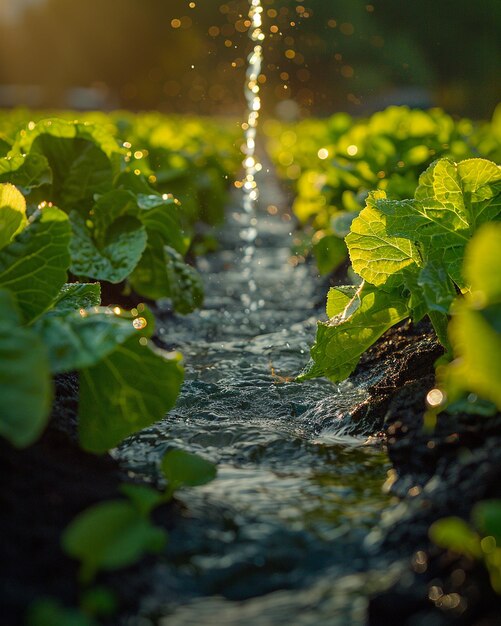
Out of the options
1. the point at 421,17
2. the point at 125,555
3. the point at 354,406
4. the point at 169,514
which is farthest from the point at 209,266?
the point at 421,17

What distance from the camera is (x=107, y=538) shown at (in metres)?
1.45

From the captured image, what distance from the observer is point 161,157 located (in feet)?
20.2

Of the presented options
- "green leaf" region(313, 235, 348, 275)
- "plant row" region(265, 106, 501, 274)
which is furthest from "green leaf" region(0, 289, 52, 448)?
"green leaf" region(313, 235, 348, 275)

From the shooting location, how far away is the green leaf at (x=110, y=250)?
3141 mm

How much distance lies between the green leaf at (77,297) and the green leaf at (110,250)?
66 centimetres

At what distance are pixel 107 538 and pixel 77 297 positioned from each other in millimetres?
1050

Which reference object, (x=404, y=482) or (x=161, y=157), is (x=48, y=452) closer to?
(x=404, y=482)

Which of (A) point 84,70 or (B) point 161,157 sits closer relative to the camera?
(B) point 161,157

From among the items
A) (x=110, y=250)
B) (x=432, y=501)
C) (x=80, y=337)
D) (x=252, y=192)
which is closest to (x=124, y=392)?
(x=80, y=337)

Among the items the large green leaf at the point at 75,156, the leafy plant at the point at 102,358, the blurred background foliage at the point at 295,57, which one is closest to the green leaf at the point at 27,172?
the large green leaf at the point at 75,156

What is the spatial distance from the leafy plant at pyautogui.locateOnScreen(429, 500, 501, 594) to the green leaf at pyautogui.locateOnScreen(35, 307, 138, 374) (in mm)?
741

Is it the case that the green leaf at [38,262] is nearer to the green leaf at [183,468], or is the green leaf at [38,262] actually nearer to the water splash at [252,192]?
the green leaf at [183,468]

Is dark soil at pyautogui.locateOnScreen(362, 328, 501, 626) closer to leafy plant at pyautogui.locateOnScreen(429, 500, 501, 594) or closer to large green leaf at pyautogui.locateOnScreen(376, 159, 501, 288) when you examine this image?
leafy plant at pyautogui.locateOnScreen(429, 500, 501, 594)

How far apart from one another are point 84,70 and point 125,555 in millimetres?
63373
